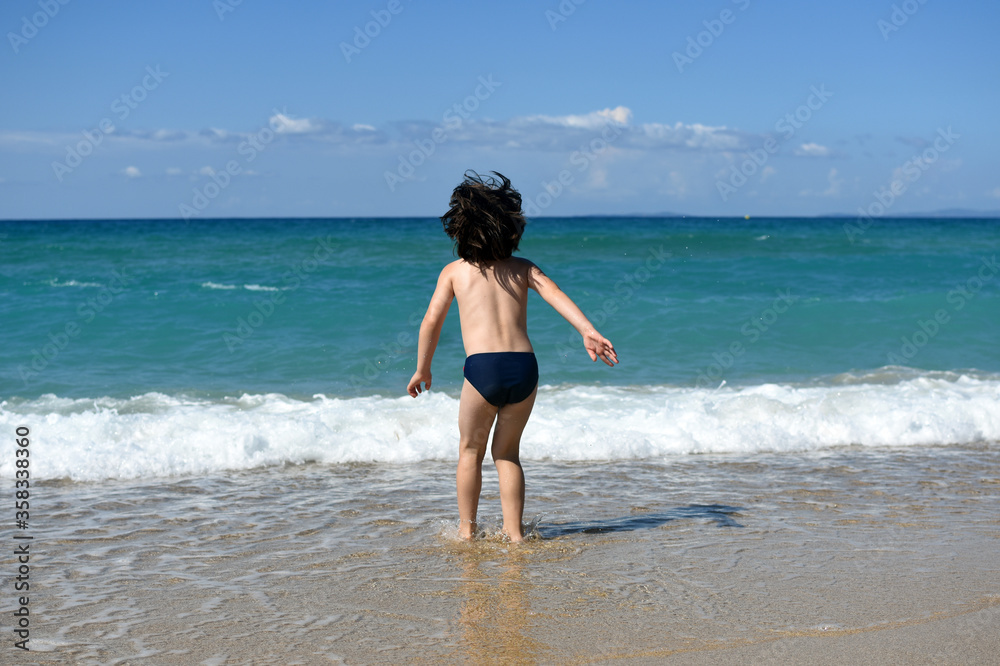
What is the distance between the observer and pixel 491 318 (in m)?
4.00

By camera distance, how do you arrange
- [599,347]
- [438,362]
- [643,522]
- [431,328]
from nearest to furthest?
[599,347] < [431,328] < [643,522] < [438,362]

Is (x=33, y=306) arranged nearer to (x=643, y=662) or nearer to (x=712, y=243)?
(x=643, y=662)

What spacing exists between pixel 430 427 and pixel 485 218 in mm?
3422

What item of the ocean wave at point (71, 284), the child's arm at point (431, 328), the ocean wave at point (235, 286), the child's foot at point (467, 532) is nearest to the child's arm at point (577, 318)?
the child's arm at point (431, 328)

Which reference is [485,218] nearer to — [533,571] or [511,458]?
[511,458]

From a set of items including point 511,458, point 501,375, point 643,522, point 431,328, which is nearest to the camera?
point 501,375

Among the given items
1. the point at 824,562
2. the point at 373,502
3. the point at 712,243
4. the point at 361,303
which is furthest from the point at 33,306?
the point at 712,243

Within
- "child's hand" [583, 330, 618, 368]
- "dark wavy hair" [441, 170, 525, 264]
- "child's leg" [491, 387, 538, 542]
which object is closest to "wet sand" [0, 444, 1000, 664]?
"child's leg" [491, 387, 538, 542]

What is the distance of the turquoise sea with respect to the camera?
6699 mm

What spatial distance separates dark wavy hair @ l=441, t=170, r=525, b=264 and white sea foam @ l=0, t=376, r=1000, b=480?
2832mm

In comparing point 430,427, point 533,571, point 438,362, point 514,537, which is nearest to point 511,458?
point 514,537

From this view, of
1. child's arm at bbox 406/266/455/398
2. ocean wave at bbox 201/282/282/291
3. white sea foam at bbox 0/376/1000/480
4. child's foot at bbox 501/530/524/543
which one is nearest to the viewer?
child's arm at bbox 406/266/455/398

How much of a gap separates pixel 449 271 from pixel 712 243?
27933mm

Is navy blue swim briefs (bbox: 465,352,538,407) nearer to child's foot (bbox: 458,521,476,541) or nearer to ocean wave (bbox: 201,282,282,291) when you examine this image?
child's foot (bbox: 458,521,476,541)
